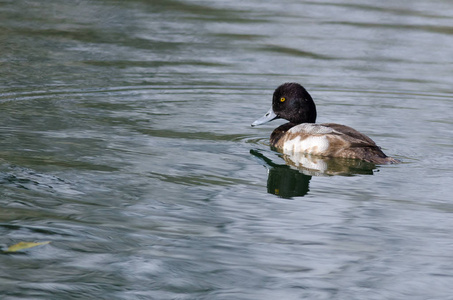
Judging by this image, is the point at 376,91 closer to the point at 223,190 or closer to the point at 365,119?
the point at 365,119

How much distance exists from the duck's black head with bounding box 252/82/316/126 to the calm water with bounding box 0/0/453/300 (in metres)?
0.37

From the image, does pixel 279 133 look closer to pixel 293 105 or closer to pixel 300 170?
pixel 293 105

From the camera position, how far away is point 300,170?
7809 millimetres

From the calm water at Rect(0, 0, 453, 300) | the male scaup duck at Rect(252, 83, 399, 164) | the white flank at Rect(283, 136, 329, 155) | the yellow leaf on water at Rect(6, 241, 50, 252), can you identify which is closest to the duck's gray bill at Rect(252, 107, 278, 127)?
the male scaup duck at Rect(252, 83, 399, 164)

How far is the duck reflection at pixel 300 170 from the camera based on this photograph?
23.5 ft

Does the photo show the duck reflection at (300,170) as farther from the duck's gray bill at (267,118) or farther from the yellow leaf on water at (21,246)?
the yellow leaf on water at (21,246)

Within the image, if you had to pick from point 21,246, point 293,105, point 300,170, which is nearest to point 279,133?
point 293,105

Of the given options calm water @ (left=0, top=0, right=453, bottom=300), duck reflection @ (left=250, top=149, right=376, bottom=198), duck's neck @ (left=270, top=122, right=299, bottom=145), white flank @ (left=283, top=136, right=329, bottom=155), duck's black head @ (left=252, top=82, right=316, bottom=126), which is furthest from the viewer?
duck's black head @ (left=252, top=82, right=316, bottom=126)

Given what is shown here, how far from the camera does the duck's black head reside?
9016 mm

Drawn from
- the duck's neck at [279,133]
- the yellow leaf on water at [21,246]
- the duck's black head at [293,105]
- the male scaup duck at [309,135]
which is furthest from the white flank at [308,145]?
the yellow leaf on water at [21,246]

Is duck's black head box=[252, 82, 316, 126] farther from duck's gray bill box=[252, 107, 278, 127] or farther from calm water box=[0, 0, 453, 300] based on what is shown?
calm water box=[0, 0, 453, 300]

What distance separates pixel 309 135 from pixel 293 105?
31.6 inches

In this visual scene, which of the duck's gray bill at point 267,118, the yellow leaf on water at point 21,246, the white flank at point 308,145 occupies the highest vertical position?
the duck's gray bill at point 267,118

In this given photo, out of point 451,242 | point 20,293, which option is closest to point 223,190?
point 451,242
